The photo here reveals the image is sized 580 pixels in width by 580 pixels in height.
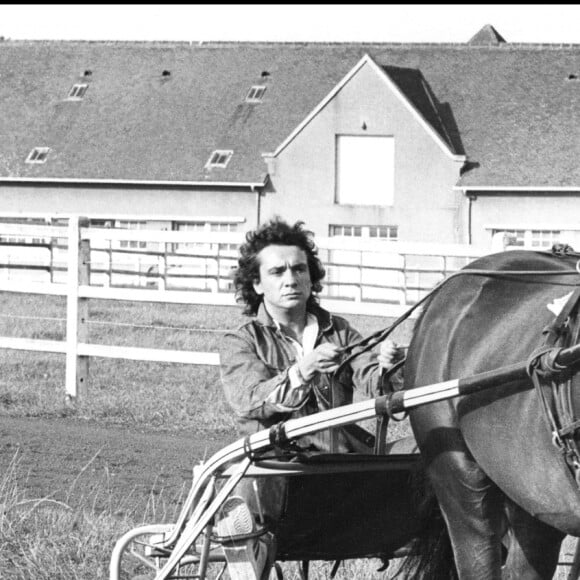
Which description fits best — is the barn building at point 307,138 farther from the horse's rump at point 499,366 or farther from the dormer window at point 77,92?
the horse's rump at point 499,366

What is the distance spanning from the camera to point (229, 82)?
39.7m

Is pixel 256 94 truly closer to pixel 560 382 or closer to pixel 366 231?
pixel 366 231

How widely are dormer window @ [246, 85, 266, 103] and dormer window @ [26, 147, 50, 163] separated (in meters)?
6.12

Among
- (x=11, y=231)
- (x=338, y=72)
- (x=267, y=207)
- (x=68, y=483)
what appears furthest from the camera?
(x=338, y=72)

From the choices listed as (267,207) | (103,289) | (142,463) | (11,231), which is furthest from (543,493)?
(267,207)

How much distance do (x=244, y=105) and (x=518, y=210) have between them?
29.7 ft

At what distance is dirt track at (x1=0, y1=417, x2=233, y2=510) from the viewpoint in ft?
23.5

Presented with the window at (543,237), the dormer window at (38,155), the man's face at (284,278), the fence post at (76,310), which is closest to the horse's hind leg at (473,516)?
the man's face at (284,278)

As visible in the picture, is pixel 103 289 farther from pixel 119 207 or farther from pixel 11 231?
pixel 119 207

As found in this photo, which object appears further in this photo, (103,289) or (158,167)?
(158,167)

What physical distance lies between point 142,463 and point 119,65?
34617 millimetres

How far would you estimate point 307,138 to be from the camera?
1409 inches

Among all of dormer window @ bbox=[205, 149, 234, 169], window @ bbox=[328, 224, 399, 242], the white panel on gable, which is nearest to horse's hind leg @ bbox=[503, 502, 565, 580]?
window @ bbox=[328, 224, 399, 242]

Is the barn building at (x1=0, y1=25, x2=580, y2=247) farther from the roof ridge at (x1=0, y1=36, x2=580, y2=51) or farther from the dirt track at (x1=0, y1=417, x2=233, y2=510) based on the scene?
the dirt track at (x1=0, y1=417, x2=233, y2=510)
